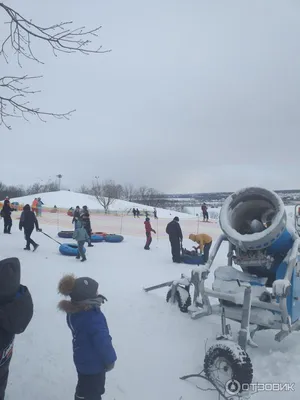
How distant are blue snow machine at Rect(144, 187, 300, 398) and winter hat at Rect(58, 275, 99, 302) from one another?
1678 mm

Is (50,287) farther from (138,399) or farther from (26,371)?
(138,399)

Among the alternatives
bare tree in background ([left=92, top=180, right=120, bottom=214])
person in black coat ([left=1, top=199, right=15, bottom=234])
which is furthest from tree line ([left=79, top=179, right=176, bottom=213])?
person in black coat ([left=1, top=199, right=15, bottom=234])

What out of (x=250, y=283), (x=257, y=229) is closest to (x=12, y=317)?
(x=250, y=283)

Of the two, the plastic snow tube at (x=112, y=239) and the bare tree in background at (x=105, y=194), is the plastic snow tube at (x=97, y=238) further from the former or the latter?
the bare tree in background at (x=105, y=194)

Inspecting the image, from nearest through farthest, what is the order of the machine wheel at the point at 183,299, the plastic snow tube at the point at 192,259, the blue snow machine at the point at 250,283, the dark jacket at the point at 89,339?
the dark jacket at the point at 89,339
the blue snow machine at the point at 250,283
the machine wheel at the point at 183,299
the plastic snow tube at the point at 192,259

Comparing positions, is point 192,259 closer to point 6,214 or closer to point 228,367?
point 228,367

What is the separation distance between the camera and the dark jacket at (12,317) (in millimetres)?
2756

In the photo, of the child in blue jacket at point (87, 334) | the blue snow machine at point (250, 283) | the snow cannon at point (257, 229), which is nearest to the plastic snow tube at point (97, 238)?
the blue snow machine at point (250, 283)

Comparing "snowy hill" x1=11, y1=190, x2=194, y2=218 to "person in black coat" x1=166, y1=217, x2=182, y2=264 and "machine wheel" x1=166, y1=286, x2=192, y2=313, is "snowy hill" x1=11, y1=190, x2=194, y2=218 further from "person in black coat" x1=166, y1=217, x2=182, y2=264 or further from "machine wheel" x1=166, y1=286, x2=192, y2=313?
"machine wheel" x1=166, y1=286, x2=192, y2=313

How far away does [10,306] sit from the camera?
2.79m

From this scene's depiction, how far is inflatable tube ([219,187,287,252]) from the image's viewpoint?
4156 millimetres

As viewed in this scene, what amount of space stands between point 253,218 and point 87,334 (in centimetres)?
296

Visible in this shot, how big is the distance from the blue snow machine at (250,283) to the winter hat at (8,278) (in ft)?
7.71

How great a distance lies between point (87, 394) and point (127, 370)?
1199mm
